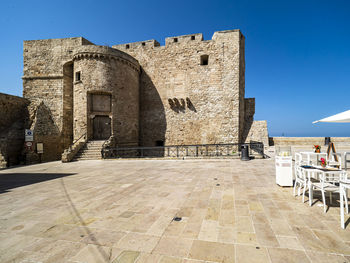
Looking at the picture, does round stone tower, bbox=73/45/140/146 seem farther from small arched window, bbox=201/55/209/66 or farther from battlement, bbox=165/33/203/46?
small arched window, bbox=201/55/209/66

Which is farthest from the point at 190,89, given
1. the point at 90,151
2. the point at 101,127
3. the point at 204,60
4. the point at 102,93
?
the point at 90,151

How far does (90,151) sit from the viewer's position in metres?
11.8

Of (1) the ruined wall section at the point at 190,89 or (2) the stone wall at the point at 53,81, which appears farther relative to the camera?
(1) the ruined wall section at the point at 190,89

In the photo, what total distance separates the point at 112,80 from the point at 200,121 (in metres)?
8.32

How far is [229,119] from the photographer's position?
14.8 metres

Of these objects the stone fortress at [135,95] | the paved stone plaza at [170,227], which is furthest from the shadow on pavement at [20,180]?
the stone fortress at [135,95]

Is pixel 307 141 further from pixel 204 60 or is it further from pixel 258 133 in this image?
pixel 204 60

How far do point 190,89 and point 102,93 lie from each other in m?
7.64

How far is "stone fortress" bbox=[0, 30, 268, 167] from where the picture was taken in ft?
44.1

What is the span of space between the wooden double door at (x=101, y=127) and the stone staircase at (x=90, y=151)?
1303mm

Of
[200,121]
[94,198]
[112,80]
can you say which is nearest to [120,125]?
[112,80]

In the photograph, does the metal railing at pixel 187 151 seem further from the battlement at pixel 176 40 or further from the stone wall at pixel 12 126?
the battlement at pixel 176 40

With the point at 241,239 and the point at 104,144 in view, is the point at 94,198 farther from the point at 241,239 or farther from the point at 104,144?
the point at 104,144

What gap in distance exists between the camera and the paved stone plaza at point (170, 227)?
6.08 feet
